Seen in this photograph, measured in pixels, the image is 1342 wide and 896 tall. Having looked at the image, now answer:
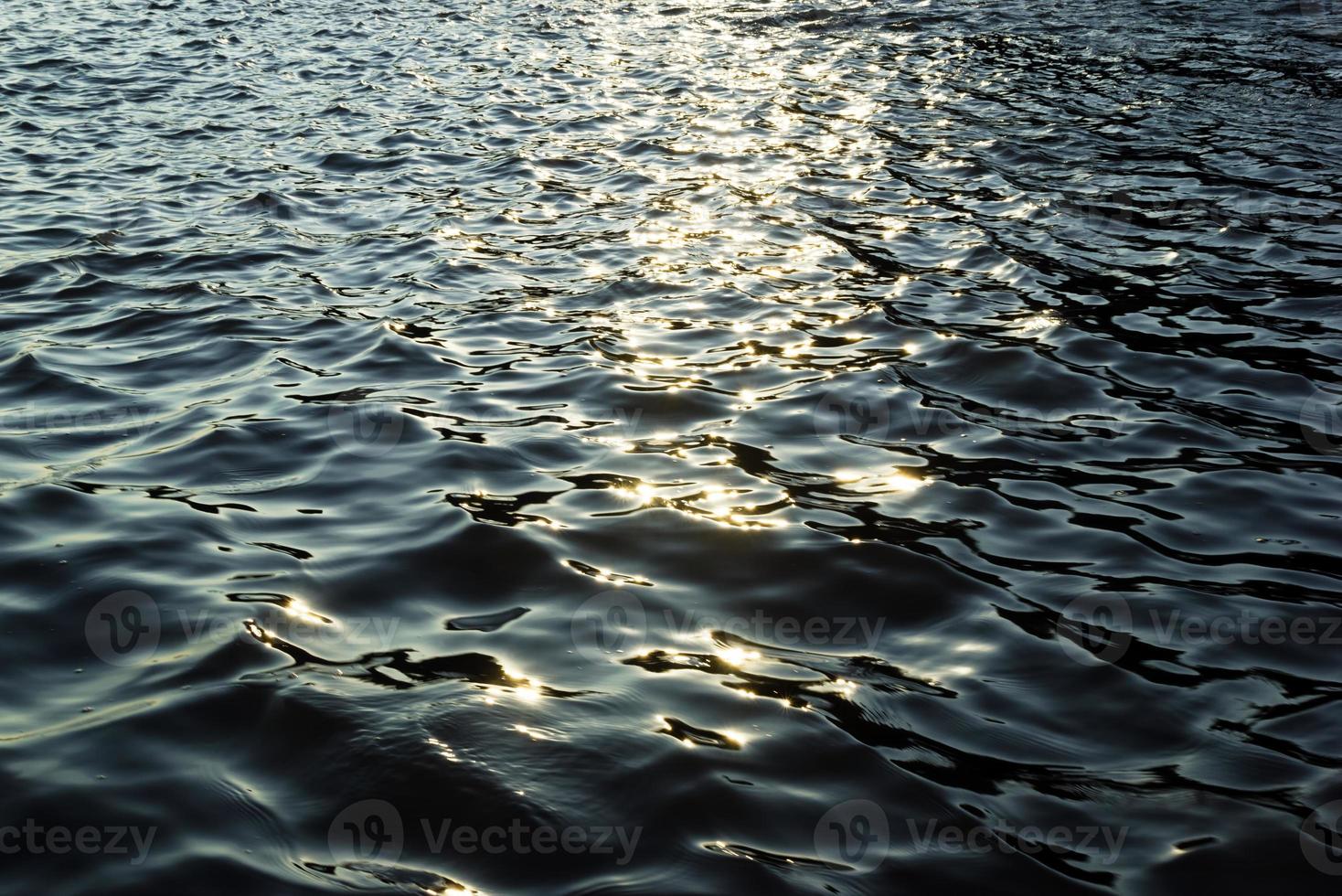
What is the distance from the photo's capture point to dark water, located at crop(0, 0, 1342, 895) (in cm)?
332

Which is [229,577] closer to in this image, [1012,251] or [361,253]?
[361,253]

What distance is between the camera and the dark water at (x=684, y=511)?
332 cm

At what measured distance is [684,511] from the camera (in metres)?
5.07

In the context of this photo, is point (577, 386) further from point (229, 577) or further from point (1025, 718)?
point (1025, 718)

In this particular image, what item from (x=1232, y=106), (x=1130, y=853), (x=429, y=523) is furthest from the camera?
(x=1232, y=106)

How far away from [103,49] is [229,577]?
1414 centimetres

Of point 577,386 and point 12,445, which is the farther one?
point 577,386

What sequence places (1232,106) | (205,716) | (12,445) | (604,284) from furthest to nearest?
(1232,106), (604,284), (12,445), (205,716)

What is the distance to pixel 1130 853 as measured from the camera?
10.5ft

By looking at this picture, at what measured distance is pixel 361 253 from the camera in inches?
343

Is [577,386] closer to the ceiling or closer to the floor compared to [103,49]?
closer to the floor

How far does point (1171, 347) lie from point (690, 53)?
10.7 m

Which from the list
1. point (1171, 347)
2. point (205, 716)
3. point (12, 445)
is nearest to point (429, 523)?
point (205, 716)

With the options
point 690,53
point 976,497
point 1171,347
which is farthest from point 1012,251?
point 690,53
